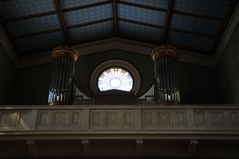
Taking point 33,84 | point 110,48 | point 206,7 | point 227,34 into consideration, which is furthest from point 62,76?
point 227,34

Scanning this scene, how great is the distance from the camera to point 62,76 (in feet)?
48.2

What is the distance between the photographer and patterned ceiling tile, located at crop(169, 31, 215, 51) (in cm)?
1584

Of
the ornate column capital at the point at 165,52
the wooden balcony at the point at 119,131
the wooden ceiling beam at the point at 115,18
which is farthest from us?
the wooden ceiling beam at the point at 115,18

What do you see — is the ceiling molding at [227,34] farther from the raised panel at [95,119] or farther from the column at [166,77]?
Answer: the raised panel at [95,119]

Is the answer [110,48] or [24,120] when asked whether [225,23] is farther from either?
[24,120]

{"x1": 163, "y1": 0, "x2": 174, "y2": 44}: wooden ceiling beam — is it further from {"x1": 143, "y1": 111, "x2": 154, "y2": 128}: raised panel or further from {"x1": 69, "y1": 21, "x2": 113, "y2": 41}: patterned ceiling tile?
{"x1": 143, "y1": 111, "x2": 154, "y2": 128}: raised panel

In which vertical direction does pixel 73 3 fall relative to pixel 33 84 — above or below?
above

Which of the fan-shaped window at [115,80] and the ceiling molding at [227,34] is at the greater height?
the ceiling molding at [227,34]

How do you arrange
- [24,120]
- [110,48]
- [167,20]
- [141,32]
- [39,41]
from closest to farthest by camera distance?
1. [24,120]
2. [167,20]
3. [39,41]
4. [141,32]
5. [110,48]

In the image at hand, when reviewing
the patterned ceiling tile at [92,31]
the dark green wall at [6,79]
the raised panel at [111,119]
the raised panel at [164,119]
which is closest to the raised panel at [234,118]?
the raised panel at [164,119]

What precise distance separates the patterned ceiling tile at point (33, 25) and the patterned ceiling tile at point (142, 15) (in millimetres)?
2747

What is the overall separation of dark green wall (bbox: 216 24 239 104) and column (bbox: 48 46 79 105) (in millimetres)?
5971

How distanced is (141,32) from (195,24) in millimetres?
2595

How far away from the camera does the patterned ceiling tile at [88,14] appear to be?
15.4 metres
